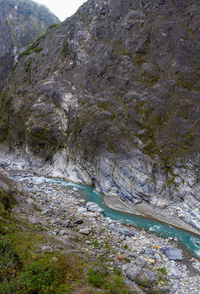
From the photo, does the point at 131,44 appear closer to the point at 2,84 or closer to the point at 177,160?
the point at 177,160

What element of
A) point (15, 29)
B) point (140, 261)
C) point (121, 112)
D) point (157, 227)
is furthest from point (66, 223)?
point (15, 29)

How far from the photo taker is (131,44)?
1092 inches

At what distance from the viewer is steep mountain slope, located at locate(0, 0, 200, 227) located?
20109 mm

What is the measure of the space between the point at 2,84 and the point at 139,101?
50.7m

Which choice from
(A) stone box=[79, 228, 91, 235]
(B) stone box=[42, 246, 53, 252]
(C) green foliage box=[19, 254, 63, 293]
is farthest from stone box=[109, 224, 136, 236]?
(C) green foliage box=[19, 254, 63, 293]

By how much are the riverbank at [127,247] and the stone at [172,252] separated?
142 mm

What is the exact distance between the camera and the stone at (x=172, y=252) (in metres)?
11.8

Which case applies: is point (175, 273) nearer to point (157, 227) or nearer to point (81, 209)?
point (157, 227)

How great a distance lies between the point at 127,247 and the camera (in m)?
11.8

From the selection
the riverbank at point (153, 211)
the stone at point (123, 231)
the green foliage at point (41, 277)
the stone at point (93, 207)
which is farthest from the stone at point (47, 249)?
the riverbank at point (153, 211)

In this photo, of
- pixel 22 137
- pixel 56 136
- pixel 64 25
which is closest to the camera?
pixel 56 136

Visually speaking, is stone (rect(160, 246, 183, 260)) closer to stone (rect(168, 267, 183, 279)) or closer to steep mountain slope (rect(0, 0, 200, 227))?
stone (rect(168, 267, 183, 279))

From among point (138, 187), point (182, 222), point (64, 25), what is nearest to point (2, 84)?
A: point (64, 25)

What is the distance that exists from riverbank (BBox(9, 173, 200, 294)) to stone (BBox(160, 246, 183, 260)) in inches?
5.6
